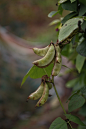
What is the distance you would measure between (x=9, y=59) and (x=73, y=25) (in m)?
2.14

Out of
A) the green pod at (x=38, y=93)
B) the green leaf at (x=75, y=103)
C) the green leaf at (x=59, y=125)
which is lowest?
the green leaf at (x=59, y=125)

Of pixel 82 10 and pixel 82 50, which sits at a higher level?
pixel 82 10

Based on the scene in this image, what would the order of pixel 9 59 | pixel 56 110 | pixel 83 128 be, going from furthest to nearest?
pixel 9 59 < pixel 56 110 < pixel 83 128

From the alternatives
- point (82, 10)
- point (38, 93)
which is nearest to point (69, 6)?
point (82, 10)

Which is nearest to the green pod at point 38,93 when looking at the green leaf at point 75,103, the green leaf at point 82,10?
the green leaf at point 75,103

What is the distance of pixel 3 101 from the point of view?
6.51ft

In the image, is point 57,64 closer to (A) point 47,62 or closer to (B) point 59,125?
(A) point 47,62

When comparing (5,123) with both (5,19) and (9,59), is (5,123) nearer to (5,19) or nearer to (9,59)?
(9,59)

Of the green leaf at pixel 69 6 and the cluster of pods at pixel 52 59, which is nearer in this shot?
the cluster of pods at pixel 52 59

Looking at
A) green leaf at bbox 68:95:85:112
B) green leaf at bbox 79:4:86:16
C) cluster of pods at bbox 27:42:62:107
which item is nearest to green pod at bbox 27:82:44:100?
cluster of pods at bbox 27:42:62:107

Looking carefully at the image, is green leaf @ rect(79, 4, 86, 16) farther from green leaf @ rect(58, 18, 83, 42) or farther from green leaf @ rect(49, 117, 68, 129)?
green leaf @ rect(49, 117, 68, 129)

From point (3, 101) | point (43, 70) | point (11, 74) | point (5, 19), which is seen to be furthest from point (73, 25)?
point (5, 19)

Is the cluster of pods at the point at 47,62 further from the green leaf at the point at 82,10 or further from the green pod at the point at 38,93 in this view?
the green leaf at the point at 82,10

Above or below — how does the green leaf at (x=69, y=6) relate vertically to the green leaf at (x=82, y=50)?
above
